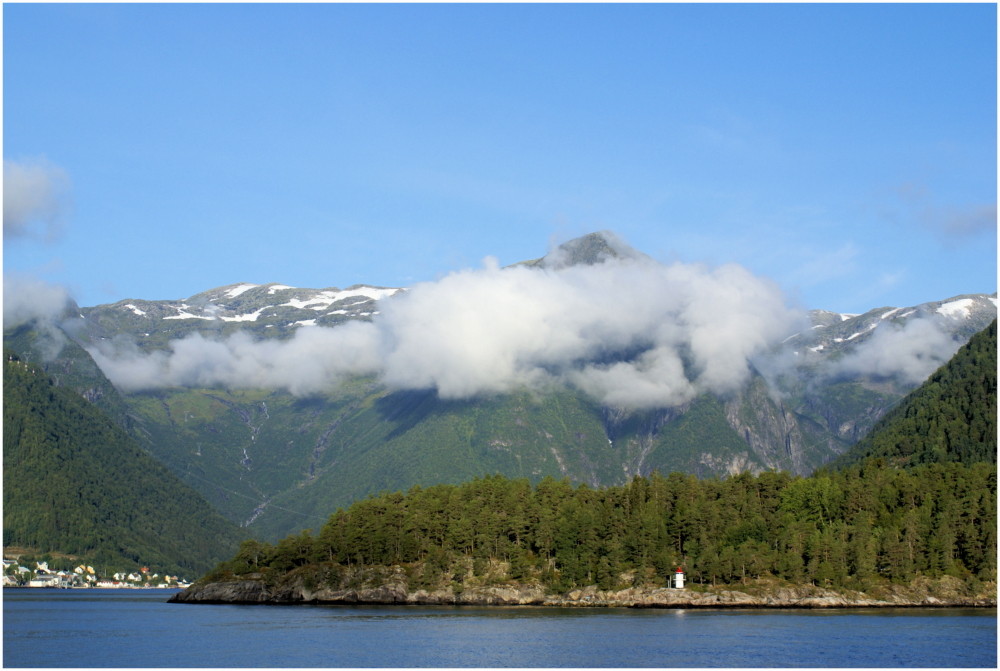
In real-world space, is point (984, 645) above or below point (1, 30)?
below

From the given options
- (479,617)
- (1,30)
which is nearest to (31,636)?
(479,617)

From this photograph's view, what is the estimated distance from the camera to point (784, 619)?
183250mm

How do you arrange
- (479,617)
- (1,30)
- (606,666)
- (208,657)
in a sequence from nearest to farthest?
(1,30), (606,666), (208,657), (479,617)

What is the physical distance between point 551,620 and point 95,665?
247ft

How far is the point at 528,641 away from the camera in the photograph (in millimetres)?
151000

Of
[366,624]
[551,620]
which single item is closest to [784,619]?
[551,620]

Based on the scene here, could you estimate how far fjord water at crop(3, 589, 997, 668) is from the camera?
131250 millimetres

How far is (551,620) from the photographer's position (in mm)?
184375

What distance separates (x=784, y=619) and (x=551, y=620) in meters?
36.6

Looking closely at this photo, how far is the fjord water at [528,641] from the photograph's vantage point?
5167 inches

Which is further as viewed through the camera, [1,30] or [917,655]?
[917,655]

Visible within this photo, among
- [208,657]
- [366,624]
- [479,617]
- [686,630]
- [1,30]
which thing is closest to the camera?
[1,30]

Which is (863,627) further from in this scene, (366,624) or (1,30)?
(1,30)

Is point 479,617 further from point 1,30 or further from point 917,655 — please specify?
point 1,30
